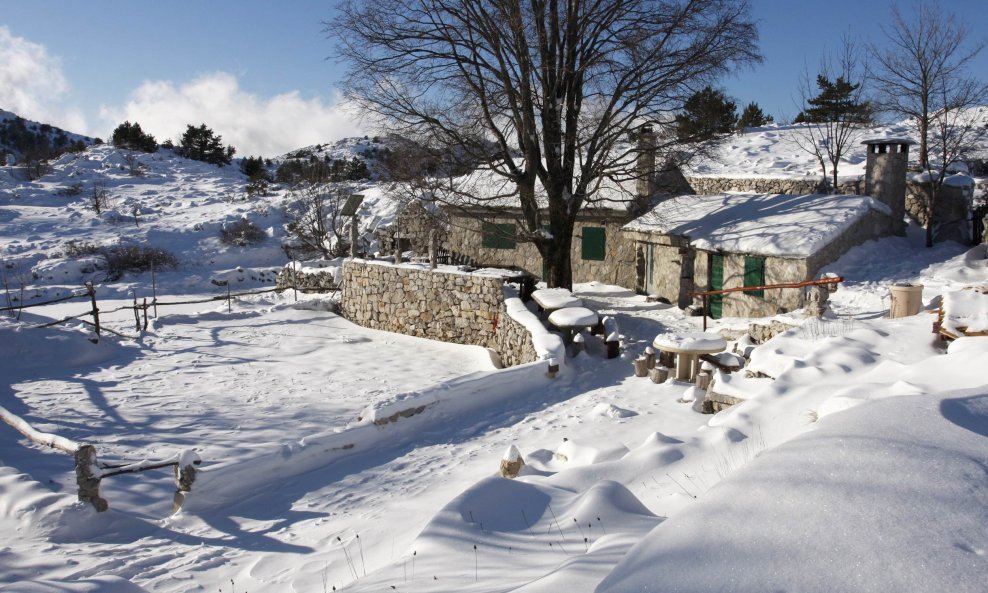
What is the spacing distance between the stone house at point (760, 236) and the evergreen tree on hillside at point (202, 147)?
136 ft

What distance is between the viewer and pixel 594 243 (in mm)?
20469

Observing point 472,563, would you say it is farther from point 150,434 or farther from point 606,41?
point 606,41

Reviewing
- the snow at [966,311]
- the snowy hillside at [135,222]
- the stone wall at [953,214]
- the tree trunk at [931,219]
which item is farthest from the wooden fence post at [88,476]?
the snowy hillside at [135,222]

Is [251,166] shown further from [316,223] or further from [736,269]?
[736,269]

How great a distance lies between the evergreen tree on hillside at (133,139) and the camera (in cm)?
4788

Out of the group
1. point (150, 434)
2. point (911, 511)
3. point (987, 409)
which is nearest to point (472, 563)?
point (911, 511)

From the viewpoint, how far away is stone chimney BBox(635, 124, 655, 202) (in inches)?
615

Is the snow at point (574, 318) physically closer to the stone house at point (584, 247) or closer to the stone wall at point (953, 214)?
→ the stone house at point (584, 247)

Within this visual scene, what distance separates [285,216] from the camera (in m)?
32.8

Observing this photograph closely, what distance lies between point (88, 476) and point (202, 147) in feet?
162

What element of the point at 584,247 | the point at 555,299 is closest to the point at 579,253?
the point at 584,247

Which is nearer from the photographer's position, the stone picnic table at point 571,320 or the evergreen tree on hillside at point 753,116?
the stone picnic table at point 571,320

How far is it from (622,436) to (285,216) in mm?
27970

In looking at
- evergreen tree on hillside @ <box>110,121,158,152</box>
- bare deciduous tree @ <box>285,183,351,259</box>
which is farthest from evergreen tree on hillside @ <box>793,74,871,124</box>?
evergreen tree on hillside @ <box>110,121,158,152</box>
